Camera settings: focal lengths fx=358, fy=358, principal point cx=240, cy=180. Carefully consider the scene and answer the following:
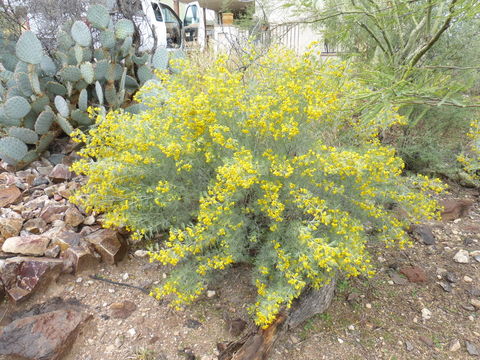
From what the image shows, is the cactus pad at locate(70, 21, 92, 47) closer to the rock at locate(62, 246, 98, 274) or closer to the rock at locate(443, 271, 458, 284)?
the rock at locate(62, 246, 98, 274)

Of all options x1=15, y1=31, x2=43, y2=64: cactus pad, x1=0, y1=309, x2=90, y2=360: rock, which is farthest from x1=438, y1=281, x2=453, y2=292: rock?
x1=15, y1=31, x2=43, y2=64: cactus pad

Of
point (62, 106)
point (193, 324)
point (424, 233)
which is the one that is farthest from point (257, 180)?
point (62, 106)

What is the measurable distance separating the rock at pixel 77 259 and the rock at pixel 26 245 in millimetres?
161

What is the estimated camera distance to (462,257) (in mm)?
2928

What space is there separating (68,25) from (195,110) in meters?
3.09

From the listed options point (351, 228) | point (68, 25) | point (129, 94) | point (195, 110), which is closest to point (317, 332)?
point (351, 228)

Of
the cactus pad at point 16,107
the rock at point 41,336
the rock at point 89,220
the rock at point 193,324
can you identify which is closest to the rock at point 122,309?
the rock at point 41,336

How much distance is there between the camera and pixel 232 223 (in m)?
2.16

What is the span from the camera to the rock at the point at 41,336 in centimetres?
191

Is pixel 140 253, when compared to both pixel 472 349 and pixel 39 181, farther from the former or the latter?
pixel 472 349

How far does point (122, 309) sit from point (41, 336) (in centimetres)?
48

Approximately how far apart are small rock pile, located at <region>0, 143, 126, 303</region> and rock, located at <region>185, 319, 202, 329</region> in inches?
29.8

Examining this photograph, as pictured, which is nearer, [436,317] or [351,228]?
[351,228]

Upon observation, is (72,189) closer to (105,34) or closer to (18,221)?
(18,221)
